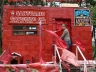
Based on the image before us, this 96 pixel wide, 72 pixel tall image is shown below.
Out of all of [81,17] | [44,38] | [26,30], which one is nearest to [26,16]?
[26,30]

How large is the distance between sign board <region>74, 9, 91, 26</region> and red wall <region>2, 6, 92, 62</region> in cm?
19

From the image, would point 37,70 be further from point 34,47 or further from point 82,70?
point 34,47

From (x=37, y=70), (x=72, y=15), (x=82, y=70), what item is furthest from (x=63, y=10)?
(x=37, y=70)

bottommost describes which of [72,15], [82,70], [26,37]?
[82,70]

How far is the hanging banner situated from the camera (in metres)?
14.6

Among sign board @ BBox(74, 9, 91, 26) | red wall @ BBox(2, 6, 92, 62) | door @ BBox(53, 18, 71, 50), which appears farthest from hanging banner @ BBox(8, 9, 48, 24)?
sign board @ BBox(74, 9, 91, 26)

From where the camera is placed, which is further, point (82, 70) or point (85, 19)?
point (85, 19)

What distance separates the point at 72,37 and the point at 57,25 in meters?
0.92

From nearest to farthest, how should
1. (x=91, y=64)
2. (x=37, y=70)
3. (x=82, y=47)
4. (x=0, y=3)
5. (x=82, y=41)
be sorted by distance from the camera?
(x=37, y=70) → (x=91, y=64) → (x=82, y=47) → (x=82, y=41) → (x=0, y=3)

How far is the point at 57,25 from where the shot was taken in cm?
1501

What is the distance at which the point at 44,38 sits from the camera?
14.7 meters

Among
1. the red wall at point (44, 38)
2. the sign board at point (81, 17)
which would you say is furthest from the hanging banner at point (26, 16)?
the sign board at point (81, 17)

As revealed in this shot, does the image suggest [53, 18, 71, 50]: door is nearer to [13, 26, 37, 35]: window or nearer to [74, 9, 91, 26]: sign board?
[74, 9, 91, 26]: sign board

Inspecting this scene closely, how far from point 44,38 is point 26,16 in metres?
1.32
